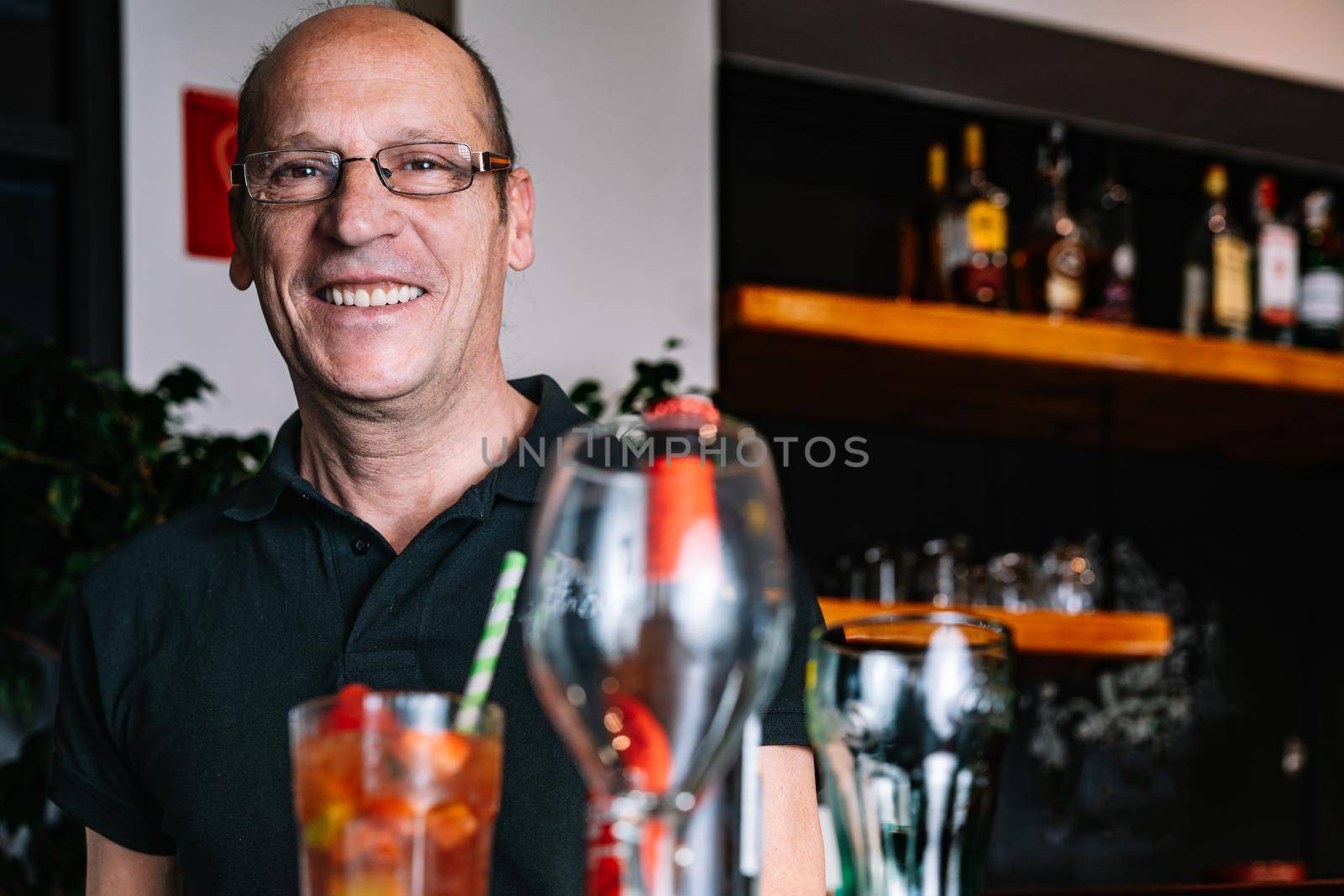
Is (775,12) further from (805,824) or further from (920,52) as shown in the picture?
(805,824)

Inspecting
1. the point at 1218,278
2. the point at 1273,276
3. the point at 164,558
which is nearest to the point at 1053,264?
the point at 1218,278

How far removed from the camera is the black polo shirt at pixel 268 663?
3.55ft

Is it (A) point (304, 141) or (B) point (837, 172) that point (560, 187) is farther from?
(A) point (304, 141)

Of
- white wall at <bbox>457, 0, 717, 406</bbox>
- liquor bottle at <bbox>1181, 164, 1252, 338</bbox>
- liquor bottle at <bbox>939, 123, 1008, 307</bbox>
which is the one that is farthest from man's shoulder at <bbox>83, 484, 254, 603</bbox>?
liquor bottle at <bbox>1181, 164, 1252, 338</bbox>

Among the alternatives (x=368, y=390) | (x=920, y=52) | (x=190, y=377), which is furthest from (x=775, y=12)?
(x=368, y=390)

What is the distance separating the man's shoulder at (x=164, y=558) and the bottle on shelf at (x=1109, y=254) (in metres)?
1.90

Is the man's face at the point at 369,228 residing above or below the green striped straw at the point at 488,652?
above

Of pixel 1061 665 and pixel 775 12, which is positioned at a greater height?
pixel 775 12

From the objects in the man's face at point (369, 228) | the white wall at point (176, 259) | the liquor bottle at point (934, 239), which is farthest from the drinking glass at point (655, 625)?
the liquor bottle at point (934, 239)

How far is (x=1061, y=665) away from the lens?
9.17 feet

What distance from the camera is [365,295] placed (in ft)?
3.81

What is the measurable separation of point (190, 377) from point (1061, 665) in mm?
1735

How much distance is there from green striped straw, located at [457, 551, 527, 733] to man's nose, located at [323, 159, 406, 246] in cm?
63

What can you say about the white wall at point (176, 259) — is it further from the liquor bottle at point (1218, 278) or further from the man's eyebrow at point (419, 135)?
the liquor bottle at point (1218, 278)
